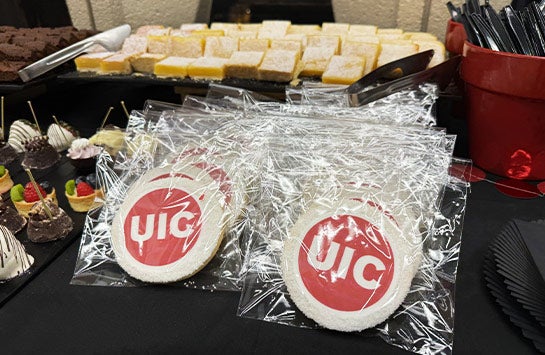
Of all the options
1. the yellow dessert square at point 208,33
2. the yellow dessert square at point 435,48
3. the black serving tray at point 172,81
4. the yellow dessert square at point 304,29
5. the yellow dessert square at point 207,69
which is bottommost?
the black serving tray at point 172,81

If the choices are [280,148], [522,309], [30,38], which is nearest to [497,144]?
[522,309]

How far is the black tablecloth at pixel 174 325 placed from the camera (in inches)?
38.2

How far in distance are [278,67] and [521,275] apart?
4.66 feet

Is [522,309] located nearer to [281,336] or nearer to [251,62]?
[281,336]

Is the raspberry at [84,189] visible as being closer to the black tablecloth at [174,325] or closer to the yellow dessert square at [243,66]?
the black tablecloth at [174,325]

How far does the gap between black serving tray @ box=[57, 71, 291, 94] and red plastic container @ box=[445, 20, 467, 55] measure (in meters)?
0.82

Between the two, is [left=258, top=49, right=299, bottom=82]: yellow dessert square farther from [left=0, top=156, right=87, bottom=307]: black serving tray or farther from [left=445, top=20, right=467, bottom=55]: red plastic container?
[left=0, top=156, right=87, bottom=307]: black serving tray

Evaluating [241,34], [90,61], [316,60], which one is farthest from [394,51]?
[90,61]

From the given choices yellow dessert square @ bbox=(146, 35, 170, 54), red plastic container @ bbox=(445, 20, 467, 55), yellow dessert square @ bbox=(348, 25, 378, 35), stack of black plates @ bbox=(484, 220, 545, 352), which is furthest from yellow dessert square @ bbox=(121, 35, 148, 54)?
stack of black plates @ bbox=(484, 220, 545, 352)

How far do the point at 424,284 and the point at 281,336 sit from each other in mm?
390

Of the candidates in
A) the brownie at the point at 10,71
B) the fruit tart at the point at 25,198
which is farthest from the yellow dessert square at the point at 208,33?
the fruit tart at the point at 25,198

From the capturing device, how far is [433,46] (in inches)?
84.6

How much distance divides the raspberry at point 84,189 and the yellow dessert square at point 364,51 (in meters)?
1.41

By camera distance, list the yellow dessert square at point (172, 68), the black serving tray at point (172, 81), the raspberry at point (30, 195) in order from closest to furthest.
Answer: the raspberry at point (30, 195)
the black serving tray at point (172, 81)
the yellow dessert square at point (172, 68)
